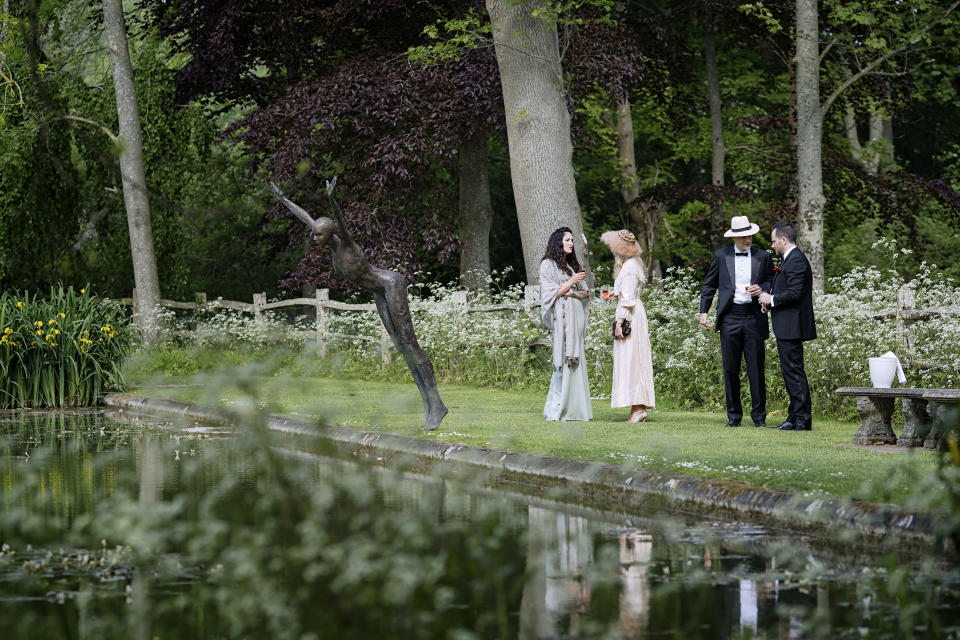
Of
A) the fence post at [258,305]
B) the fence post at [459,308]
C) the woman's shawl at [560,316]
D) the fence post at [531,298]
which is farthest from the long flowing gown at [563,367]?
the fence post at [258,305]

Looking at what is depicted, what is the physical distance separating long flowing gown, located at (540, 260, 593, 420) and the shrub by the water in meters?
7.85

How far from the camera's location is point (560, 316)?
1372 centimetres

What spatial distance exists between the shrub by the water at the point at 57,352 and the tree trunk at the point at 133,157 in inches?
315

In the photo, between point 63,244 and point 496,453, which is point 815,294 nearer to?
point 496,453

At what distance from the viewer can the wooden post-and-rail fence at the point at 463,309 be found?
14.1 meters

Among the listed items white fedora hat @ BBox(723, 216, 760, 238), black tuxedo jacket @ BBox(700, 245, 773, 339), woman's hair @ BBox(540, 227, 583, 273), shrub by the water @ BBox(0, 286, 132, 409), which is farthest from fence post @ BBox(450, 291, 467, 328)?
white fedora hat @ BBox(723, 216, 760, 238)

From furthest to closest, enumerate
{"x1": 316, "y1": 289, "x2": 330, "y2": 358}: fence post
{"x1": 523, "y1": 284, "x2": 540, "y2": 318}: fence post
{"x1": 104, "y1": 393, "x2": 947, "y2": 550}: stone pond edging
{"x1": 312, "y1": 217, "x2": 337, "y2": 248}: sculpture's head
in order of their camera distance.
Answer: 1. {"x1": 316, "y1": 289, "x2": 330, "y2": 358}: fence post
2. {"x1": 523, "y1": 284, "x2": 540, "y2": 318}: fence post
3. {"x1": 312, "y1": 217, "x2": 337, "y2": 248}: sculpture's head
4. {"x1": 104, "y1": 393, "x2": 947, "y2": 550}: stone pond edging

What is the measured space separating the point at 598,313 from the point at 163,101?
14530 millimetres

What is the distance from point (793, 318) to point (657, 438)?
2111mm

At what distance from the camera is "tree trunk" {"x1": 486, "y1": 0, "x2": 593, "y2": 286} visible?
18906mm

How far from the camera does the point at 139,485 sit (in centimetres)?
950

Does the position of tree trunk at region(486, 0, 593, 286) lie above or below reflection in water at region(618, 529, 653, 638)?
above

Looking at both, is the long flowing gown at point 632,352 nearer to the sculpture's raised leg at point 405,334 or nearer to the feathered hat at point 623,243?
the feathered hat at point 623,243

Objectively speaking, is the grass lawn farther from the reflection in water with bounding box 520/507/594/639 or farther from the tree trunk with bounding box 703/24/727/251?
the tree trunk with bounding box 703/24/727/251
